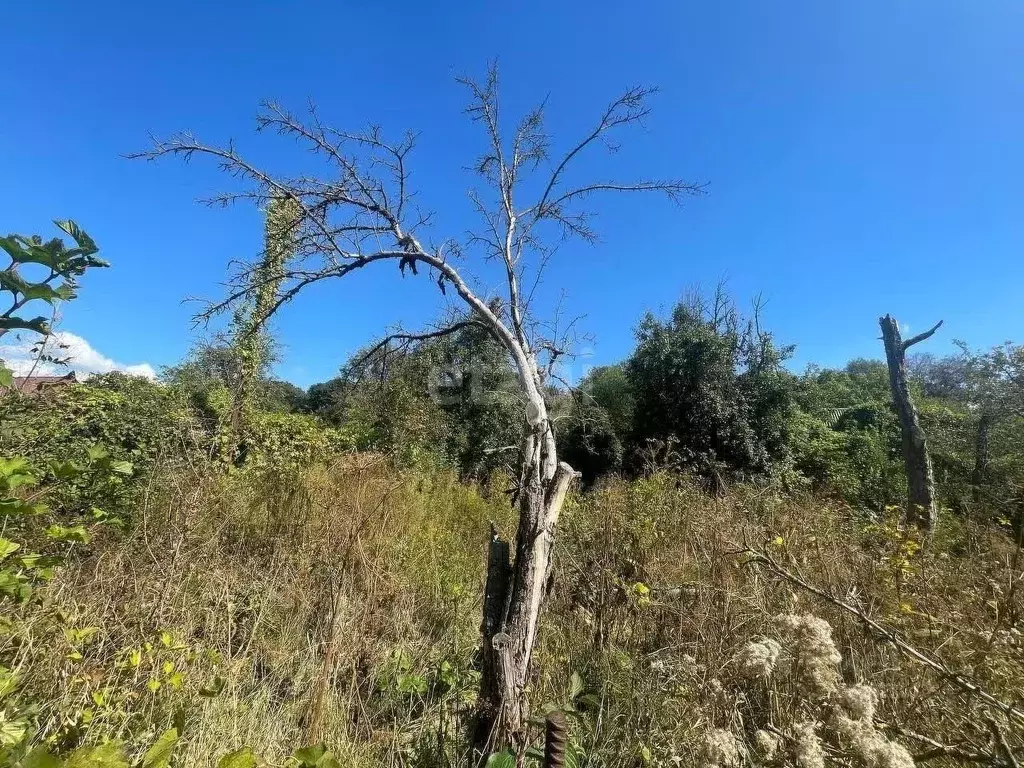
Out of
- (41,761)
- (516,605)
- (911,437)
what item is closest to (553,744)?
(516,605)

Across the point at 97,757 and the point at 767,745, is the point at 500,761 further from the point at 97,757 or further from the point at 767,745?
the point at 97,757

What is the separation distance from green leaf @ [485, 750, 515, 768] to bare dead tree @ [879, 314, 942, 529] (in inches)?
267

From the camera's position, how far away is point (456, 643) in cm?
288

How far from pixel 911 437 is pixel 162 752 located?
953 cm

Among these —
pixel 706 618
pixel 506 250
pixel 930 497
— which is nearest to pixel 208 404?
pixel 506 250

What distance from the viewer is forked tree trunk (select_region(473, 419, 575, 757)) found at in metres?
1.92

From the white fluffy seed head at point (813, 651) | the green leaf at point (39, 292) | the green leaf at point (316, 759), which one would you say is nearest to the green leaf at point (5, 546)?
the green leaf at point (39, 292)

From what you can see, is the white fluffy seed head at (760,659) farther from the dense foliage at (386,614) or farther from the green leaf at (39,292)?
the green leaf at (39,292)

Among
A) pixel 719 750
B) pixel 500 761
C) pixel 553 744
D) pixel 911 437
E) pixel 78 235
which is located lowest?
pixel 500 761

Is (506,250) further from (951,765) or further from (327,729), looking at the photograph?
(951,765)

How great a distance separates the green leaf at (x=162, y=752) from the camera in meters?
0.67

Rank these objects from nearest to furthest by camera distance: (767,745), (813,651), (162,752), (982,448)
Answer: (162,752) < (767,745) < (813,651) < (982,448)

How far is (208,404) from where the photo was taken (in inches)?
381

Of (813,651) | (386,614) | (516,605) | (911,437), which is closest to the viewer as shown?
(813,651)
